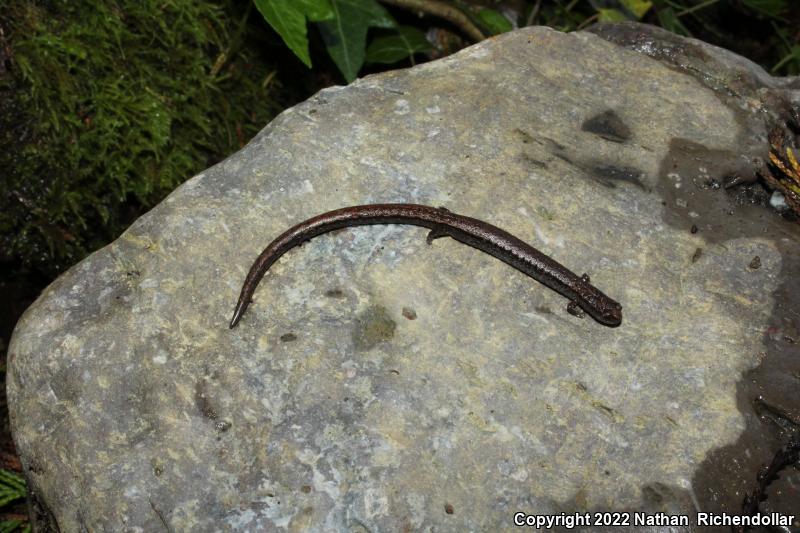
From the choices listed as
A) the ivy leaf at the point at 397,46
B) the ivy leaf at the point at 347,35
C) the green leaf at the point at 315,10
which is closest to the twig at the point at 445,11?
the ivy leaf at the point at 397,46

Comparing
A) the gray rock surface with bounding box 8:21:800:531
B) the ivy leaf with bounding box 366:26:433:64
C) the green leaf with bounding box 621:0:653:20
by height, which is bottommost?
the gray rock surface with bounding box 8:21:800:531

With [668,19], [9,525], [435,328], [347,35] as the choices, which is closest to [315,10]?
[347,35]

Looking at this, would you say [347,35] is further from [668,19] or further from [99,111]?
[668,19]

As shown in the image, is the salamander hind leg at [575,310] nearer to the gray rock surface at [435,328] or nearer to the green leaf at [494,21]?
the gray rock surface at [435,328]

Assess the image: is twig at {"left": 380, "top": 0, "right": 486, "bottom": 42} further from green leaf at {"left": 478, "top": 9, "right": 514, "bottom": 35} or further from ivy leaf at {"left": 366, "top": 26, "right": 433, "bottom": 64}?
ivy leaf at {"left": 366, "top": 26, "right": 433, "bottom": 64}

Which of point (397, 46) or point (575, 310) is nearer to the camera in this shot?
point (575, 310)
